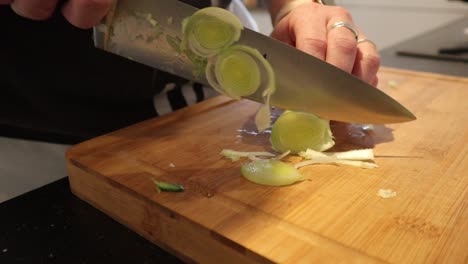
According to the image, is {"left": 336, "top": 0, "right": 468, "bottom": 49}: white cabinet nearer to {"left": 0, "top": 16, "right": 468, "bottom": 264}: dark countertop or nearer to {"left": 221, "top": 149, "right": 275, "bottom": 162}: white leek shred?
{"left": 221, "top": 149, "right": 275, "bottom": 162}: white leek shred

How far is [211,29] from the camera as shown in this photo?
790mm

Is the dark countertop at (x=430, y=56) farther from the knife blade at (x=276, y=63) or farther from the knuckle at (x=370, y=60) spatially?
A: the knife blade at (x=276, y=63)

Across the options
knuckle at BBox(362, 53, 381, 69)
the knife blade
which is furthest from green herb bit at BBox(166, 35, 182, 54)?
knuckle at BBox(362, 53, 381, 69)

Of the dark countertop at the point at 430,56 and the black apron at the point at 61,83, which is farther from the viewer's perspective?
the dark countertop at the point at 430,56

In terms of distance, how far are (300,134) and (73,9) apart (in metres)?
0.46

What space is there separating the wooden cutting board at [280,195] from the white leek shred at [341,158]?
16 mm

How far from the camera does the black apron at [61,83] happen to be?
1.05 metres

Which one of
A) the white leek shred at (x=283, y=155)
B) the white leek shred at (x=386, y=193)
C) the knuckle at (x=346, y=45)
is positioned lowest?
the white leek shred at (x=283, y=155)

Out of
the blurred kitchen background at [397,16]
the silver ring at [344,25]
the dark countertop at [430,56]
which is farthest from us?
the blurred kitchen background at [397,16]

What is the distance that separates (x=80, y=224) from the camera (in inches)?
30.0

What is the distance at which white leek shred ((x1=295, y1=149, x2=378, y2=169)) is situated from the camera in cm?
84

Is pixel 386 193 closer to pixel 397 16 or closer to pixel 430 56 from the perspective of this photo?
pixel 430 56

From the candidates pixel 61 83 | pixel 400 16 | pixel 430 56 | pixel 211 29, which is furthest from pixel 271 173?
pixel 400 16

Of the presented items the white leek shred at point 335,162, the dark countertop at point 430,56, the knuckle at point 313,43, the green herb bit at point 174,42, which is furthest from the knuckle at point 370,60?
the dark countertop at point 430,56
